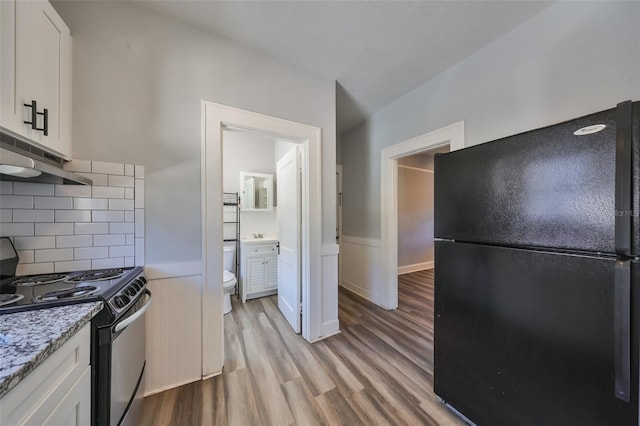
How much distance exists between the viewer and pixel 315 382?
159 centimetres

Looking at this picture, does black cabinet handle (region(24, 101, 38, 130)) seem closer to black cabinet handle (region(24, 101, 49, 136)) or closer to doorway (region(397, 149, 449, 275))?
black cabinet handle (region(24, 101, 49, 136))

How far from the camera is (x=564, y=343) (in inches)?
35.4

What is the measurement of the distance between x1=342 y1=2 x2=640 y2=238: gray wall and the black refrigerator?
0.84 metres

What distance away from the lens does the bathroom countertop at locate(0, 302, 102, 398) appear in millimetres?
514

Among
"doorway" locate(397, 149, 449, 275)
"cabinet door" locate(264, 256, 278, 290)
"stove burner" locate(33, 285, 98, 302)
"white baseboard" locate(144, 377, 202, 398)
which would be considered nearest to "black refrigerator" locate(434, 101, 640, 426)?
"white baseboard" locate(144, 377, 202, 398)

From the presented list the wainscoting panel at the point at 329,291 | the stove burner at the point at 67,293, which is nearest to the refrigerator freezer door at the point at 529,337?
the wainscoting panel at the point at 329,291

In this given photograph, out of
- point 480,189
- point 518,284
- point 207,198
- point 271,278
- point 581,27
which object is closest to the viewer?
point 518,284

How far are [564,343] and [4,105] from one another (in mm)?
2457

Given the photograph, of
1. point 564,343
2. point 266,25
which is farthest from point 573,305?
point 266,25

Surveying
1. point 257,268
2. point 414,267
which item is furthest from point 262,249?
point 414,267

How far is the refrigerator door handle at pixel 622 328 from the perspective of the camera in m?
0.75

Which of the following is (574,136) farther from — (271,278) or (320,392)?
(271,278)

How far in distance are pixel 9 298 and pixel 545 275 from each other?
2.21 m

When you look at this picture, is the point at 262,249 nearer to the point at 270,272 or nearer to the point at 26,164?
the point at 270,272
